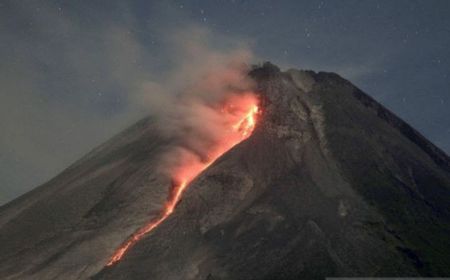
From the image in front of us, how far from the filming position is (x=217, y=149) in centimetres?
8031

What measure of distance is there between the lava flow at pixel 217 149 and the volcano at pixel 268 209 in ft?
3.16

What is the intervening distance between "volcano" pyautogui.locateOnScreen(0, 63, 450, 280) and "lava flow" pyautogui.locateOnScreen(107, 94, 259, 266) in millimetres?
964

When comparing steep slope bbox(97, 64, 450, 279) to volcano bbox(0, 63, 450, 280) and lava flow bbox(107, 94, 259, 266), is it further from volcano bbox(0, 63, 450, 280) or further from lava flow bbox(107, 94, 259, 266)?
lava flow bbox(107, 94, 259, 266)

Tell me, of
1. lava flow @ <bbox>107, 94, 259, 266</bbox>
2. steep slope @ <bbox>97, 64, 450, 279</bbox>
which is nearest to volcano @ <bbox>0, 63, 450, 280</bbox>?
steep slope @ <bbox>97, 64, 450, 279</bbox>

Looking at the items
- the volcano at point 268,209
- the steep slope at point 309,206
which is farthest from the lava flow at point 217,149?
the steep slope at point 309,206

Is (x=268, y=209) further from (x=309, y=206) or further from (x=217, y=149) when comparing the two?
(x=217, y=149)

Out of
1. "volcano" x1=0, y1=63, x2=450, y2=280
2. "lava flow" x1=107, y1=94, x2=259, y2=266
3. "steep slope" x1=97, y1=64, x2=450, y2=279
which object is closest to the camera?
"steep slope" x1=97, y1=64, x2=450, y2=279

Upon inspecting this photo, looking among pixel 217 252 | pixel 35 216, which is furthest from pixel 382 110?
pixel 35 216

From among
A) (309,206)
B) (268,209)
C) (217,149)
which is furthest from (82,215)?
(309,206)

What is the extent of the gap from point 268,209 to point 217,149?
23925 millimetres

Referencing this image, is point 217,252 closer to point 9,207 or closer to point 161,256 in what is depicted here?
point 161,256

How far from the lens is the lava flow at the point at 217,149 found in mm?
59656

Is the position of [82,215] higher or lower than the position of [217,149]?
lower

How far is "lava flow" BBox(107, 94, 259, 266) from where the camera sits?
5966 cm
